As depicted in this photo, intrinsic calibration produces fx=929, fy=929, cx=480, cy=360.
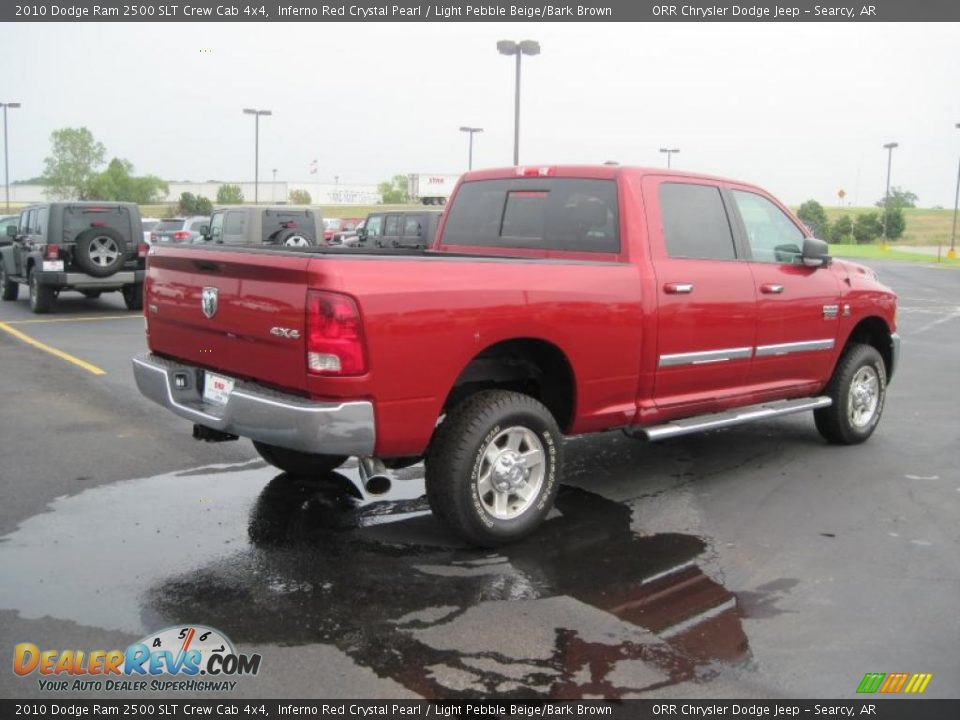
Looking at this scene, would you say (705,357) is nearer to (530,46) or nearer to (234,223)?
(234,223)

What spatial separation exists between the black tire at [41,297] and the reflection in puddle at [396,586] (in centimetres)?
1169

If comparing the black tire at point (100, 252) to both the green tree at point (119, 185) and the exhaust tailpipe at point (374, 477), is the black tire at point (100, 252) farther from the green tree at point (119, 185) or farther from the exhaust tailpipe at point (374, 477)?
the green tree at point (119, 185)

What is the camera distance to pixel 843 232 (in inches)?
2717

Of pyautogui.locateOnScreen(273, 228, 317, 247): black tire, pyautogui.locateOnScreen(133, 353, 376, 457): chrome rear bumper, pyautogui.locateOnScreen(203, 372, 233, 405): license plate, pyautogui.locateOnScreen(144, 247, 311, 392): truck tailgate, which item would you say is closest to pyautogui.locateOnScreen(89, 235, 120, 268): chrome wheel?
pyautogui.locateOnScreen(273, 228, 317, 247): black tire

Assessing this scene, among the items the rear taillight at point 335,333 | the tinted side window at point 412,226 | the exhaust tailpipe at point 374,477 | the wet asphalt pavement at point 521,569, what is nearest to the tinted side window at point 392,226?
the tinted side window at point 412,226

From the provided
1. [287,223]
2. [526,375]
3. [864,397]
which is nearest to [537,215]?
[526,375]

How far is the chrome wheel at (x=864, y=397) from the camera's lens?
725 centimetres

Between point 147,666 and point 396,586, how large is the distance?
117 centimetres

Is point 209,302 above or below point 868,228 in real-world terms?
below

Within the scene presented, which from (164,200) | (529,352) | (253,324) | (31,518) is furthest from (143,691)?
(164,200)

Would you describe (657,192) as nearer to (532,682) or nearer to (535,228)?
(535,228)

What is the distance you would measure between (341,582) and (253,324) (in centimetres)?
129

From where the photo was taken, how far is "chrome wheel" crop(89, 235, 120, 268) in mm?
15695

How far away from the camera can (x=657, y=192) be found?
577cm
